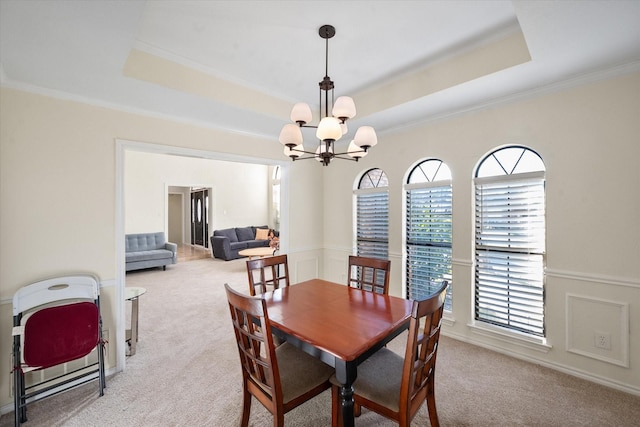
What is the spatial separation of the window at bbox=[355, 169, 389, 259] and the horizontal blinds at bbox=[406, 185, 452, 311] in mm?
357

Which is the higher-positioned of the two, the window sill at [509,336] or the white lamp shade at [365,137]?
the white lamp shade at [365,137]

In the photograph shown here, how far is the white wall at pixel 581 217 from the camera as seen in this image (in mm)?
2119

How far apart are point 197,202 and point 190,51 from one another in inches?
332

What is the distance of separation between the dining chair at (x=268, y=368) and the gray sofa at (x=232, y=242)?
20.8 feet

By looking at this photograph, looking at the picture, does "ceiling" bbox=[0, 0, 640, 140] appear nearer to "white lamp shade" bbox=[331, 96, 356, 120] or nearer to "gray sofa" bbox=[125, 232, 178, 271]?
"white lamp shade" bbox=[331, 96, 356, 120]

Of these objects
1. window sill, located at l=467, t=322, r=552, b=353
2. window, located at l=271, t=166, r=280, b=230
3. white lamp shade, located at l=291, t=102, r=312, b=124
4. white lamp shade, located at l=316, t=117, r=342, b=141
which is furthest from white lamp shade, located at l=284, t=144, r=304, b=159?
window, located at l=271, t=166, r=280, b=230

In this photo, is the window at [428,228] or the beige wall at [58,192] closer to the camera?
the beige wall at [58,192]

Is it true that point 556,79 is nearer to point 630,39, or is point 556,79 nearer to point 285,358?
point 630,39

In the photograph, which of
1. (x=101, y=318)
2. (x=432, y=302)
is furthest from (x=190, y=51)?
(x=432, y=302)

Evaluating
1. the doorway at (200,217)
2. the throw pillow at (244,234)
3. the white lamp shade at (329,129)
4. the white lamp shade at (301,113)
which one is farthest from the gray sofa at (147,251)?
the white lamp shade at (329,129)

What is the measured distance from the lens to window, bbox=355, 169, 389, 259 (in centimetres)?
380

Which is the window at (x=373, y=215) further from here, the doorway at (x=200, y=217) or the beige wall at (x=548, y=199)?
the doorway at (x=200, y=217)

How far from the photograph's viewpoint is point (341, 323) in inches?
66.9

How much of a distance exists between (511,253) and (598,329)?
2.69ft
